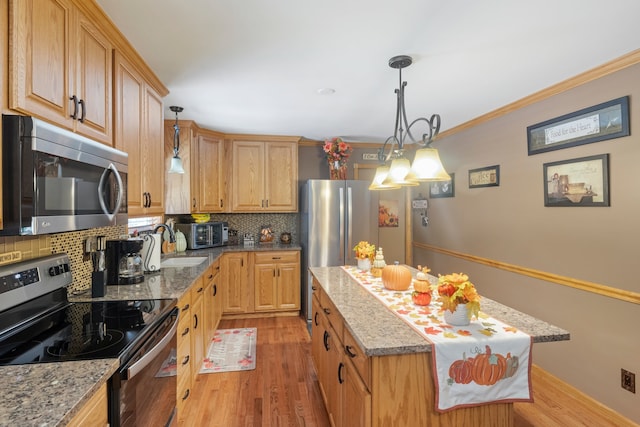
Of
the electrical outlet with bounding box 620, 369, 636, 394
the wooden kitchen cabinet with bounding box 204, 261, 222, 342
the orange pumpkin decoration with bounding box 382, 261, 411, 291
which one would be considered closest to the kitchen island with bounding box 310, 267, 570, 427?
the orange pumpkin decoration with bounding box 382, 261, 411, 291

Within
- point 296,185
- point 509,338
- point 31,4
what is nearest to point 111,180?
point 31,4

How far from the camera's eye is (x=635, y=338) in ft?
6.56

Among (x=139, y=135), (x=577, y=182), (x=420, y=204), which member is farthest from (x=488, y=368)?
(x=420, y=204)

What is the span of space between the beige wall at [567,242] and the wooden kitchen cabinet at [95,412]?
2.82 metres

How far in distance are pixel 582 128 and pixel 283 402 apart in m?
2.94

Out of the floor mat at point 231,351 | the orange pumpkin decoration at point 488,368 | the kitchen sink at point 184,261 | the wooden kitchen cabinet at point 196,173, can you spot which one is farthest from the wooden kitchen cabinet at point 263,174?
the orange pumpkin decoration at point 488,368

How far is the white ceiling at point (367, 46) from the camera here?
1572 mm

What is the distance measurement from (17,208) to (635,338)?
10.5 feet

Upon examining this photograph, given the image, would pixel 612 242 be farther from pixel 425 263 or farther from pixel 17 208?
pixel 17 208

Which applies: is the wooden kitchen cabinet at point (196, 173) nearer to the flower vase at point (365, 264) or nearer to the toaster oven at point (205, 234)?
the toaster oven at point (205, 234)

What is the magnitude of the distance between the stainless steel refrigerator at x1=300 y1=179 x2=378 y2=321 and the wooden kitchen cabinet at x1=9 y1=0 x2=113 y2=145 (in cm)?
252

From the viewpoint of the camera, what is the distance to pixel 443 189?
407cm

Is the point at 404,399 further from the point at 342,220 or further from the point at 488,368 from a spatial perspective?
the point at 342,220

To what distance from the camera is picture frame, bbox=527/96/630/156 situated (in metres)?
2.09
